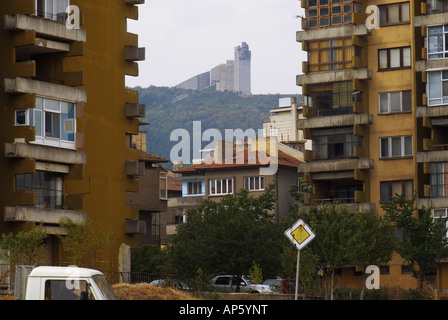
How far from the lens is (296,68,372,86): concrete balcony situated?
74.8 meters

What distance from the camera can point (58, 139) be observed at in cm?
5391

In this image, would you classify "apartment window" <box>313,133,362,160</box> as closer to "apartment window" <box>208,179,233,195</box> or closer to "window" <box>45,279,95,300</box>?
"apartment window" <box>208,179,233,195</box>

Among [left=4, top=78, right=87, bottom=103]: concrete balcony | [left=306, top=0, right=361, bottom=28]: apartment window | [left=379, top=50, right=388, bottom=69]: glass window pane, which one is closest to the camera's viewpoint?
[left=4, top=78, right=87, bottom=103]: concrete balcony

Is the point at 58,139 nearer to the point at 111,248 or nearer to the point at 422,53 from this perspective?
the point at 111,248

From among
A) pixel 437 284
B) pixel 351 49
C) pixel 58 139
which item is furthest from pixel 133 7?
pixel 437 284

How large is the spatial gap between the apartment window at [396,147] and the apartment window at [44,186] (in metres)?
28.2

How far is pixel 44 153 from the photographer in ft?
172

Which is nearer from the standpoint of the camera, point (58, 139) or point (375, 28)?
point (58, 139)

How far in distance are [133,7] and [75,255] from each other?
17.1 m

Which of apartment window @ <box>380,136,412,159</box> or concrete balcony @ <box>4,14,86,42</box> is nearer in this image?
concrete balcony @ <box>4,14,86,42</box>

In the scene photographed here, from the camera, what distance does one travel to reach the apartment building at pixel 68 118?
5131 cm

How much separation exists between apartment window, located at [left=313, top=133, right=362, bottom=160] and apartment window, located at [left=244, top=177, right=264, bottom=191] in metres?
23.9

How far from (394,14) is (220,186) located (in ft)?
112

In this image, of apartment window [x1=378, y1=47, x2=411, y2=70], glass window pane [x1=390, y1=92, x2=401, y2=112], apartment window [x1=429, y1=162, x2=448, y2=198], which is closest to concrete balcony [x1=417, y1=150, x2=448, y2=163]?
apartment window [x1=429, y1=162, x2=448, y2=198]
